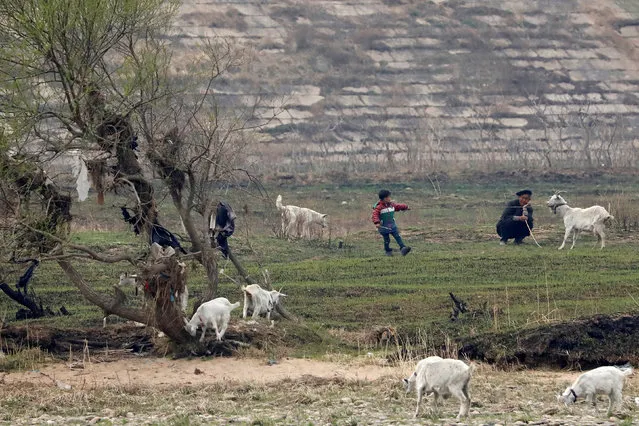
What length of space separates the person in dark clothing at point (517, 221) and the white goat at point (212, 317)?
1294cm

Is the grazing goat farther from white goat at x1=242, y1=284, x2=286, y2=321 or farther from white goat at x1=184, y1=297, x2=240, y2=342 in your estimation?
white goat at x1=184, y1=297, x2=240, y2=342

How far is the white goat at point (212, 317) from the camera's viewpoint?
19594mm

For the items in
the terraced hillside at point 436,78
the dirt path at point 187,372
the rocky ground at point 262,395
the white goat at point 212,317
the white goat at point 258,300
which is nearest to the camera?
the rocky ground at point 262,395

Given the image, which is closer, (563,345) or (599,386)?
(599,386)

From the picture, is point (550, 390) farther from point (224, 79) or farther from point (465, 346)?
point (224, 79)

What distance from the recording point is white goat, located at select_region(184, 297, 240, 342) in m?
19.6

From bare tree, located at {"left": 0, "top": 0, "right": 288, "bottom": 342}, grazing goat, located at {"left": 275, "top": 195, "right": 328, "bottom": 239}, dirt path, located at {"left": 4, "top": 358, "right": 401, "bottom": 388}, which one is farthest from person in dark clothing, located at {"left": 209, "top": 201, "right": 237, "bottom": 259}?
grazing goat, located at {"left": 275, "top": 195, "right": 328, "bottom": 239}

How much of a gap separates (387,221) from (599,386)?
14.7m

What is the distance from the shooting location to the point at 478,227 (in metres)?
34.8

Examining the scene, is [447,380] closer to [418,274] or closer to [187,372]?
[187,372]

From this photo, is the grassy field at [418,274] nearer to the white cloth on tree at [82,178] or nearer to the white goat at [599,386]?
the white cloth on tree at [82,178]

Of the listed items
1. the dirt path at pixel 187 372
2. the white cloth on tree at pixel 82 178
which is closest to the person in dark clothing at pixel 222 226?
the white cloth on tree at pixel 82 178

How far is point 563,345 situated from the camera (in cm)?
1942

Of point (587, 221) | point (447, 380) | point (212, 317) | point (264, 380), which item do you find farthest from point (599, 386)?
point (587, 221)
